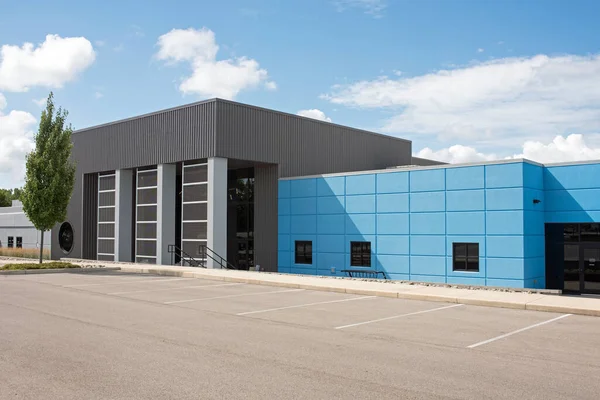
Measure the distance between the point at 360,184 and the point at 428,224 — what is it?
13.7 feet

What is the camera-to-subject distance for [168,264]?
3250 centimetres

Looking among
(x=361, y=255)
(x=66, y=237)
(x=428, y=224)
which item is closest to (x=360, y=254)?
(x=361, y=255)

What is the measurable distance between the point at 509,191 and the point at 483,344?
44.5 ft

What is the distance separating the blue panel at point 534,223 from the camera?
22.8 m

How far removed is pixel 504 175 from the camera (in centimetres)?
2309

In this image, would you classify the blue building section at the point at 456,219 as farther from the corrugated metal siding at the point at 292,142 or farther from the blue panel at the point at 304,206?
the corrugated metal siding at the point at 292,142

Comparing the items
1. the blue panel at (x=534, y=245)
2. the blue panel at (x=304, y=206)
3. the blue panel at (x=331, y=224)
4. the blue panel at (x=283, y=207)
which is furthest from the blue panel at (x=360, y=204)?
the blue panel at (x=534, y=245)

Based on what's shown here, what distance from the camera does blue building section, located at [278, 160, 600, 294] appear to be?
22891 millimetres

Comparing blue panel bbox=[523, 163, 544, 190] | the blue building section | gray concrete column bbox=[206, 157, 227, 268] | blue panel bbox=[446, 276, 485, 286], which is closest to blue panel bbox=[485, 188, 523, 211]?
the blue building section

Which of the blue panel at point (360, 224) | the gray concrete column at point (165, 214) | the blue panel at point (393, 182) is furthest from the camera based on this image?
the gray concrete column at point (165, 214)

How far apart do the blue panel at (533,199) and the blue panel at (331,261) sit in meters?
8.93

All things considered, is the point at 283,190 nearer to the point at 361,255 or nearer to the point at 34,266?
the point at 361,255

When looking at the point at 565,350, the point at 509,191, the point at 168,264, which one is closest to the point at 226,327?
the point at 565,350

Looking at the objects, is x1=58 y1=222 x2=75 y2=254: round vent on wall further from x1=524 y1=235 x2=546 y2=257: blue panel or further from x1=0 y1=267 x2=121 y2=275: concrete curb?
x1=524 y1=235 x2=546 y2=257: blue panel
